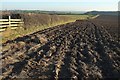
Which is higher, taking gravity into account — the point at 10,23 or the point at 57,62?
the point at 10,23

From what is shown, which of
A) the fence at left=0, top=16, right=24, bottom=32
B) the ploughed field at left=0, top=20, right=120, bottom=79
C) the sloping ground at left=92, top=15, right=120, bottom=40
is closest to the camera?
the ploughed field at left=0, top=20, right=120, bottom=79

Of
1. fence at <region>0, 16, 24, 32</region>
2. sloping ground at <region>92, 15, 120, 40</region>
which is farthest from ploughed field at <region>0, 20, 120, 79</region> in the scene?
sloping ground at <region>92, 15, 120, 40</region>

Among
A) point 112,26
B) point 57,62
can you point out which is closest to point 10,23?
point 57,62

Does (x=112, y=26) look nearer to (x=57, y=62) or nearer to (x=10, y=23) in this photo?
(x=10, y=23)

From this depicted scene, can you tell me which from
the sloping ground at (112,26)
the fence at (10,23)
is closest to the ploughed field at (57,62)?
the fence at (10,23)

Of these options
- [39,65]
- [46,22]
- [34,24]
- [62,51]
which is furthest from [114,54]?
[46,22]

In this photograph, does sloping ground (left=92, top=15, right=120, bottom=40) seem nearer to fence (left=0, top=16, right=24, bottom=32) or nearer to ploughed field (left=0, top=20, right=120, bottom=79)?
fence (left=0, top=16, right=24, bottom=32)

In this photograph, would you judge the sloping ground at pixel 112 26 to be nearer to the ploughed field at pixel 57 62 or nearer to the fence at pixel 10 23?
the fence at pixel 10 23

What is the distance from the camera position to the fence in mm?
21419

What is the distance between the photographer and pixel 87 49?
1587 centimetres

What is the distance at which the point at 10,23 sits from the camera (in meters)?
23.2

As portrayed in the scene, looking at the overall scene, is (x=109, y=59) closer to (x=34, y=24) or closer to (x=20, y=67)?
(x=20, y=67)

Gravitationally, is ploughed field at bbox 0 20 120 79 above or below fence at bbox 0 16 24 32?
below

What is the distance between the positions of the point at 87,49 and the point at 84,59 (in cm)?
277
